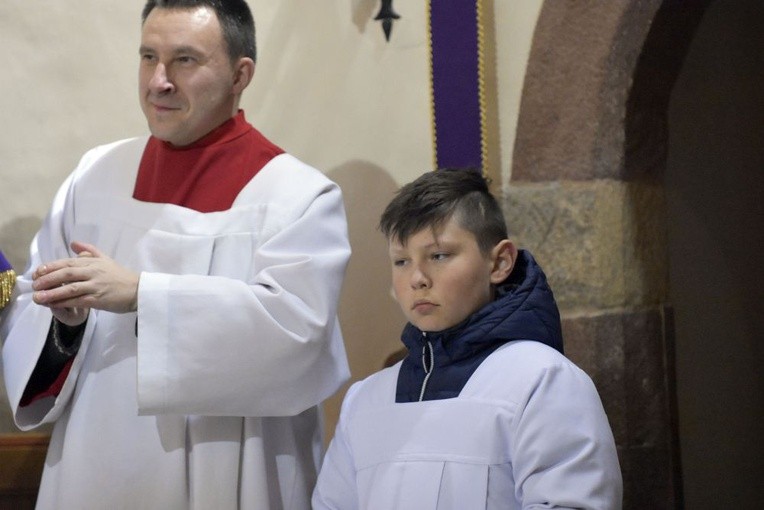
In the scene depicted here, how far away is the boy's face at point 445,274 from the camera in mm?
2811

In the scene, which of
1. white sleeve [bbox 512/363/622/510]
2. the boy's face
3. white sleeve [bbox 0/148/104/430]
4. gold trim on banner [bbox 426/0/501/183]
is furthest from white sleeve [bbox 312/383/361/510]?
gold trim on banner [bbox 426/0/501/183]

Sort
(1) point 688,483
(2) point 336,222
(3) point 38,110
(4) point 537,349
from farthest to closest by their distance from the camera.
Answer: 1. (1) point 688,483
2. (3) point 38,110
3. (2) point 336,222
4. (4) point 537,349

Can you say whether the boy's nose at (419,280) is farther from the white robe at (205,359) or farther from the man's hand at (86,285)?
the man's hand at (86,285)

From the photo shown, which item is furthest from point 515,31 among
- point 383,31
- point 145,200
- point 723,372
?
point 723,372

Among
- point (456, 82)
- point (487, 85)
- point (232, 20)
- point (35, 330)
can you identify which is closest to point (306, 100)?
point (456, 82)

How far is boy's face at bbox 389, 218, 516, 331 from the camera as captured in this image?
111 inches

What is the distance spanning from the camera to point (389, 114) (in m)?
4.43

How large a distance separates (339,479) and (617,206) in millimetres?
1412

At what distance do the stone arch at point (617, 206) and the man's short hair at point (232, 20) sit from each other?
994 millimetres

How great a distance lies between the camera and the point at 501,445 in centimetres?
264

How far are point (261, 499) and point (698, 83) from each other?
2583mm

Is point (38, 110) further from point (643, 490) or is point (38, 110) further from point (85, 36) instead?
point (643, 490)

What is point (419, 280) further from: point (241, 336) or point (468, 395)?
point (241, 336)

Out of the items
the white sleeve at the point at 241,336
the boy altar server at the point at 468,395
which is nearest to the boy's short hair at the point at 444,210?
the boy altar server at the point at 468,395
